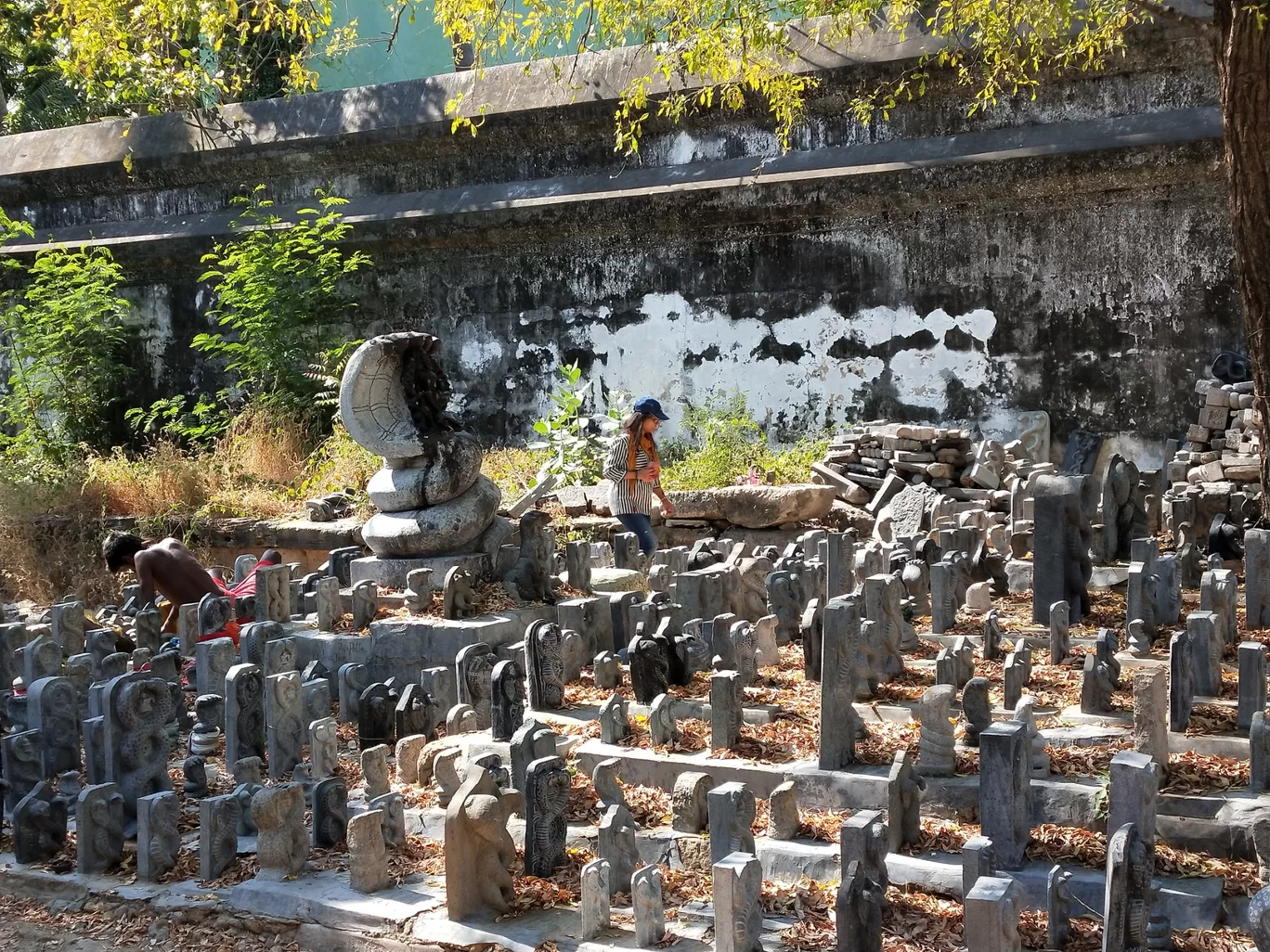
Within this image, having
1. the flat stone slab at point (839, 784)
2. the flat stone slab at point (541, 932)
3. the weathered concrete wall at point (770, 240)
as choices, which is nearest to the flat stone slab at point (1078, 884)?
the flat stone slab at point (839, 784)

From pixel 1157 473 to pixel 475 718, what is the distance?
5.89 metres

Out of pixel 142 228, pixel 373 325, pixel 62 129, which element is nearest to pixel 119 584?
pixel 373 325

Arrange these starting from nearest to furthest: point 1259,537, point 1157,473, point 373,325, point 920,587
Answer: point 1259,537 < point 920,587 < point 1157,473 < point 373,325

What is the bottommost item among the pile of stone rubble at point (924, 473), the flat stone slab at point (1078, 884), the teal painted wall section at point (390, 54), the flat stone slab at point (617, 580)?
the flat stone slab at point (1078, 884)

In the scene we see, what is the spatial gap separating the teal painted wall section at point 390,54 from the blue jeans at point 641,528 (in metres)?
10.9

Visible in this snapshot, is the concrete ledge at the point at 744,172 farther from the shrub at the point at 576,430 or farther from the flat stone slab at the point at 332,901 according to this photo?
the flat stone slab at the point at 332,901

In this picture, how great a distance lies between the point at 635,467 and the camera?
10242 millimetres

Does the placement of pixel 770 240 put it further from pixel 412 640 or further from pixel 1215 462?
pixel 412 640

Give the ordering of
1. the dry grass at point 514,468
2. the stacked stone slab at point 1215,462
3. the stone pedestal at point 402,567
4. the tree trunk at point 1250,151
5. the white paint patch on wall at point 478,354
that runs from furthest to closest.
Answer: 1. the white paint patch on wall at point 478,354
2. the dry grass at point 514,468
3. the stacked stone slab at point 1215,462
4. the stone pedestal at point 402,567
5. the tree trunk at point 1250,151

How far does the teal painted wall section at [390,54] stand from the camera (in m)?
19.5

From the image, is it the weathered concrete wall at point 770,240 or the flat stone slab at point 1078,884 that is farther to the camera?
the weathered concrete wall at point 770,240

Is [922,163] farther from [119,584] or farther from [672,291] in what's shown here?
[119,584]

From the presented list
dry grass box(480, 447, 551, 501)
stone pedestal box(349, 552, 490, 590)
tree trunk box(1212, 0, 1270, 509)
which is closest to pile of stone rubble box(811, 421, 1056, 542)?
dry grass box(480, 447, 551, 501)

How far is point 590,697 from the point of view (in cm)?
684
